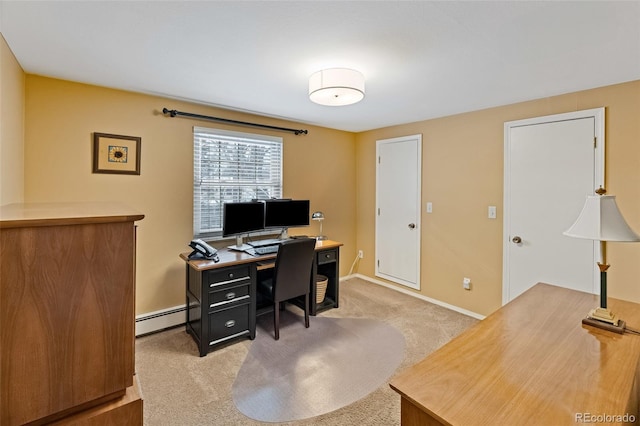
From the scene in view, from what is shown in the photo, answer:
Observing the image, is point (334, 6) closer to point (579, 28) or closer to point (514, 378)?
point (579, 28)

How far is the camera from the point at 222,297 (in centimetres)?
261

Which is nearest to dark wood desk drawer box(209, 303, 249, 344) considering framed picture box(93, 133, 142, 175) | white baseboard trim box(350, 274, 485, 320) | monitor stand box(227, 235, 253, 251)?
monitor stand box(227, 235, 253, 251)

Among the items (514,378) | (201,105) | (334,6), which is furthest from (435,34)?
(201,105)

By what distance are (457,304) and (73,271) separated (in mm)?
3695

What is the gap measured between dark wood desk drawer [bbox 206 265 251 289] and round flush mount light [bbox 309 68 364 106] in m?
1.63

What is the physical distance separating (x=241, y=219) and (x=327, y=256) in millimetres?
1125

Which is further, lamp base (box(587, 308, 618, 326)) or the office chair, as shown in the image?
the office chair

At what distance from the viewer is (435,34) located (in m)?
1.73

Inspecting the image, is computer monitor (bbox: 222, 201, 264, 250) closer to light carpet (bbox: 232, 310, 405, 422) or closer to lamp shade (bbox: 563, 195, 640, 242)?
light carpet (bbox: 232, 310, 405, 422)

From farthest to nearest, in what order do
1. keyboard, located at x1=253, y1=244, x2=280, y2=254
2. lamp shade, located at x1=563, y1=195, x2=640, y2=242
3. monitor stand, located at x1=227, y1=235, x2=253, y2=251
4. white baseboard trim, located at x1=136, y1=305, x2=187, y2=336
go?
monitor stand, located at x1=227, y1=235, x2=253, y2=251
keyboard, located at x1=253, y1=244, x2=280, y2=254
white baseboard trim, located at x1=136, y1=305, x2=187, y2=336
lamp shade, located at x1=563, y1=195, x2=640, y2=242

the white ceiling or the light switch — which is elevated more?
the white ceiling

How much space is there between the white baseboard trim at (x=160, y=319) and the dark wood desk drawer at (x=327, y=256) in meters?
1.53

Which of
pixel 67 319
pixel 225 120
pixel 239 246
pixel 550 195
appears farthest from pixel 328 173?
pixel 67 319

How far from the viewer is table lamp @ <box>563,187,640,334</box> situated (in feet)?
4.44
